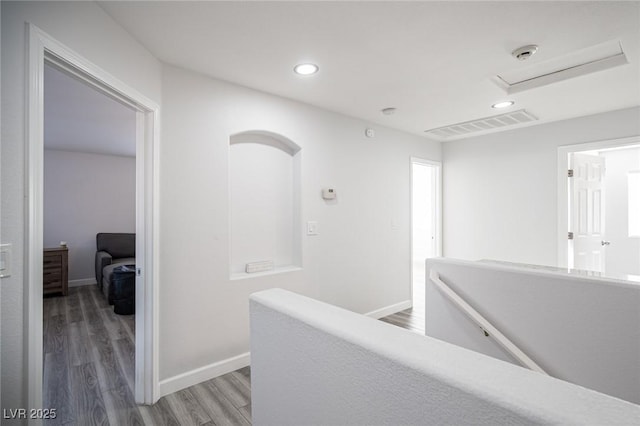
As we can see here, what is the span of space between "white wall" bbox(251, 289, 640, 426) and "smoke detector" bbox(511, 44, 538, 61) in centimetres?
216

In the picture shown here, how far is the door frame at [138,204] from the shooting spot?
1.20 m

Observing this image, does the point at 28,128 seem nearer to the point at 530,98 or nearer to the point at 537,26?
the point at 537,26

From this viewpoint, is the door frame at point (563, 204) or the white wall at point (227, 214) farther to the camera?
the door frame at point (563, 204)

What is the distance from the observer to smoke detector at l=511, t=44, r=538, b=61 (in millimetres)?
2035

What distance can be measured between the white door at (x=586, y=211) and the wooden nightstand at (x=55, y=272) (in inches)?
289

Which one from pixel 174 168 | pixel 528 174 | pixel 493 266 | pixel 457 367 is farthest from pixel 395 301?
pixel 457 367

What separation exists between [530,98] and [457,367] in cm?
321

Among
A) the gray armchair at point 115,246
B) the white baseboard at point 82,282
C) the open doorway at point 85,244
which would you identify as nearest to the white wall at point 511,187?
the open doorway at point 85,244

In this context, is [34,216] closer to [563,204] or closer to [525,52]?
[525,52]

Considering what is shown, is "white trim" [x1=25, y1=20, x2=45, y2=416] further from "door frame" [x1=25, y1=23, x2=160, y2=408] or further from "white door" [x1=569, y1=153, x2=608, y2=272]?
"white door" [x1=569, y1=153, x2=608, y2=272]

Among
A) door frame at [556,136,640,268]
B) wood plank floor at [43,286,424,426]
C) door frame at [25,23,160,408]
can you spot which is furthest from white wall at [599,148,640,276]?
door frame at [25,23,160,408]

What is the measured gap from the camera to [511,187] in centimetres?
409

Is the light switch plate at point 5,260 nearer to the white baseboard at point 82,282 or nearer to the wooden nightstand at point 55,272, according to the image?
the wooden nightstand at point 55,272

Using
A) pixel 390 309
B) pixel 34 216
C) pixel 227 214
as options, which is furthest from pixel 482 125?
pixel 34 216
